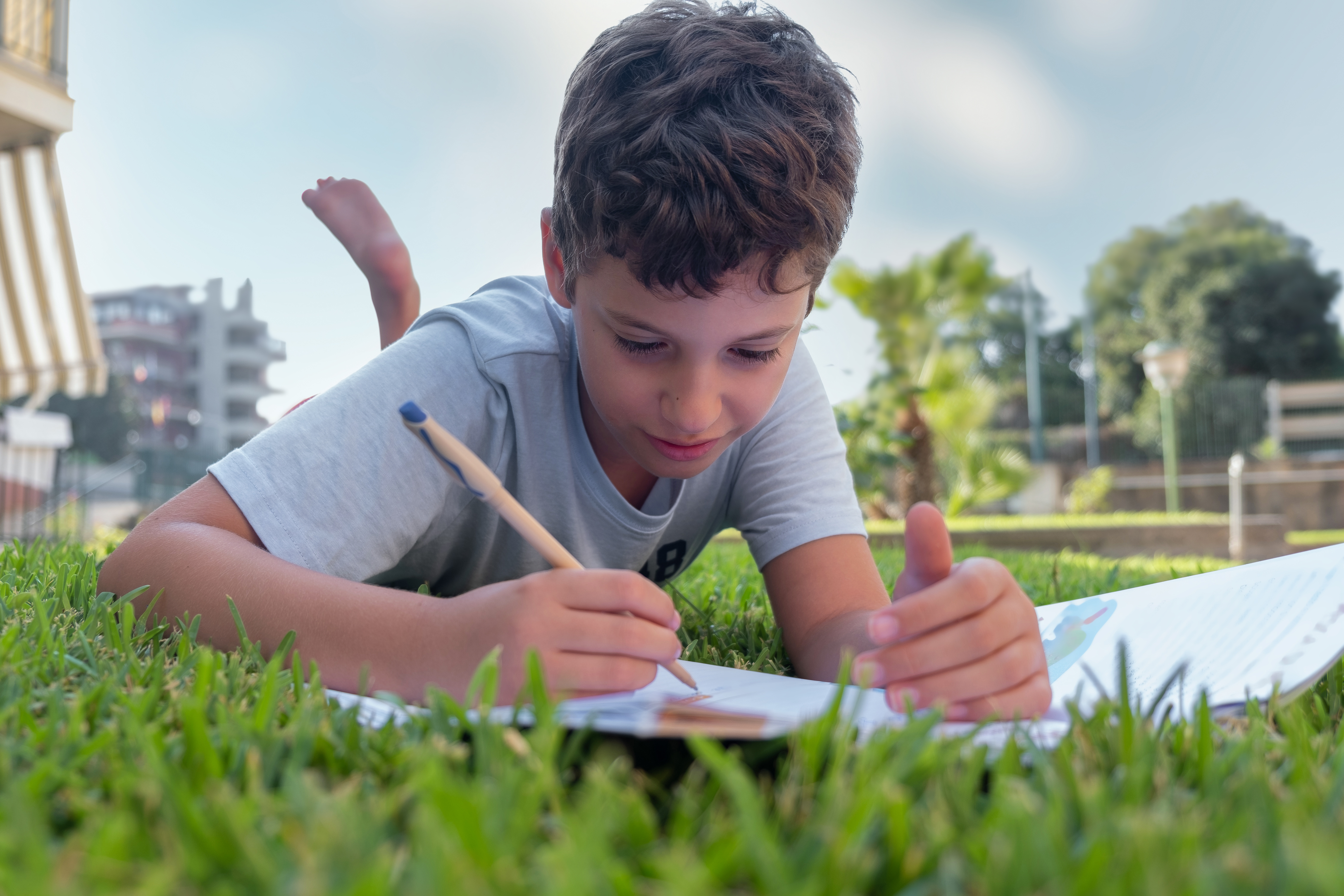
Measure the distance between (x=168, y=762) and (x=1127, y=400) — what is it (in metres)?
27.7

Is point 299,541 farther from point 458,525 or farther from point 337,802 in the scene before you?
→ point 337,802

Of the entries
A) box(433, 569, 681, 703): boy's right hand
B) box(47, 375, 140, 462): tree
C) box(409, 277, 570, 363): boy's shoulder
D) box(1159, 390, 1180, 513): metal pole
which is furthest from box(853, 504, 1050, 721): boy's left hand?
box(47, 375, 140, 462): tree

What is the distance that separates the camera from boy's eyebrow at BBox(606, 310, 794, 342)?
1.26m

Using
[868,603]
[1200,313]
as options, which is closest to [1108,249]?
[1200,313]

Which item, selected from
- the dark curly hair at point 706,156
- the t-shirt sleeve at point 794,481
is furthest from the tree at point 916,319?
the dark curly hair at point 706,156

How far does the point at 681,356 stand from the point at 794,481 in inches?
19.6

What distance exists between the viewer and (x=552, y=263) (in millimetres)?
1621

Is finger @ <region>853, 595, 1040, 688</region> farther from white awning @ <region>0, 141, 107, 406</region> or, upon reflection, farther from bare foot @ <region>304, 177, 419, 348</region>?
white awning @ <region>0, 141, 107, 406</region>

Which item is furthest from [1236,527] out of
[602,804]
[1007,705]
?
[602,804]

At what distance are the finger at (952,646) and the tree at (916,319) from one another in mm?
8043

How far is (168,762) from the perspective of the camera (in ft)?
2.10

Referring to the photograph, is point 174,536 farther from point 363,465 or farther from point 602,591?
point 602,591

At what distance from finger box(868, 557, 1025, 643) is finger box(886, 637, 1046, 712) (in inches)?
1.7

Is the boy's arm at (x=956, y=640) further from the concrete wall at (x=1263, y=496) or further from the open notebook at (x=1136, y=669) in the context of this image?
the concrete wall at (x=1263, y=496)
